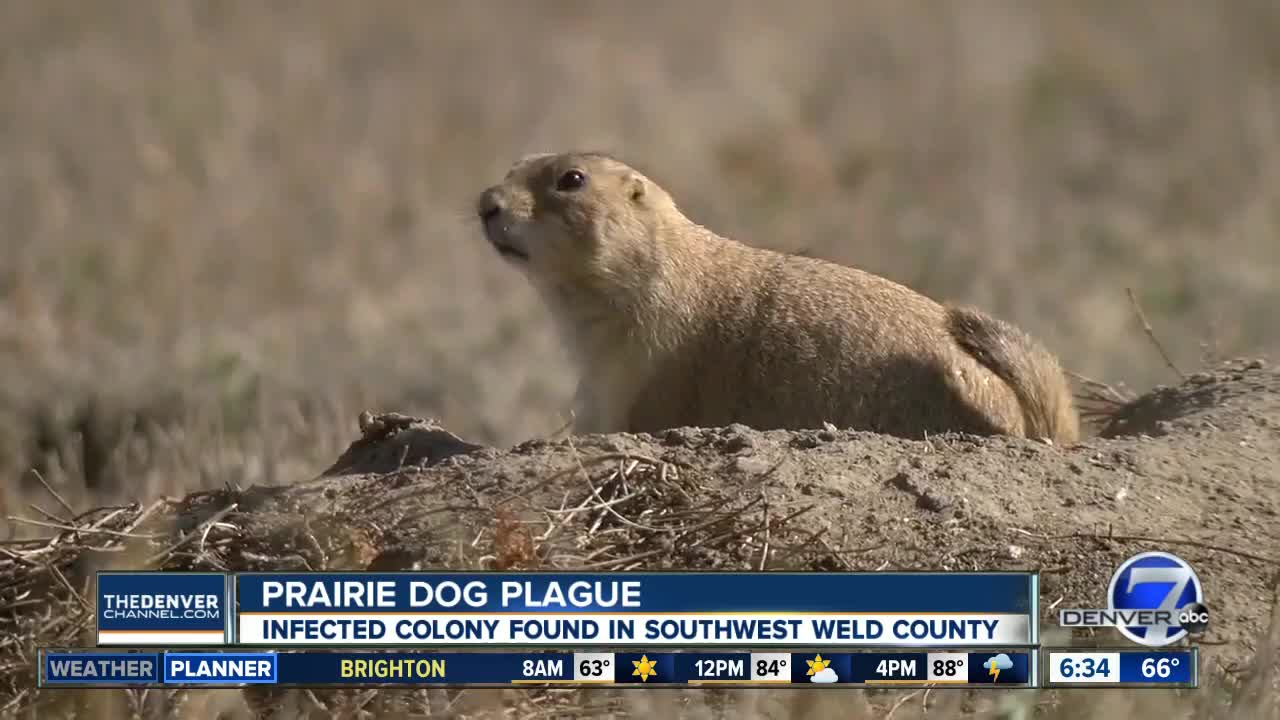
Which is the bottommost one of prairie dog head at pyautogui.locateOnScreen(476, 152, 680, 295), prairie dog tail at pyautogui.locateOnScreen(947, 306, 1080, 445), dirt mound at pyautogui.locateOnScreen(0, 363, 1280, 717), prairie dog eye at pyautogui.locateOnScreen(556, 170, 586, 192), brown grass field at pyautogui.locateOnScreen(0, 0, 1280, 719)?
dirt mound at pyautogui.locateOnScreen(0, 363, 1280, 717)

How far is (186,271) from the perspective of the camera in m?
15.5

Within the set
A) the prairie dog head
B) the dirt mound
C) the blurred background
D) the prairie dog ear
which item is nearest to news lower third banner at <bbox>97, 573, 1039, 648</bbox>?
the dirt mound

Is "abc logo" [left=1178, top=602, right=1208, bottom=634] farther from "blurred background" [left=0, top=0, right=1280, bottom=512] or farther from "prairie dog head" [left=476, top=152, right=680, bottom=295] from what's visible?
"blurred background" [left=0, top=0, right=1280, bottom=512]

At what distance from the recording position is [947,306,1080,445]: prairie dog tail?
7.71m

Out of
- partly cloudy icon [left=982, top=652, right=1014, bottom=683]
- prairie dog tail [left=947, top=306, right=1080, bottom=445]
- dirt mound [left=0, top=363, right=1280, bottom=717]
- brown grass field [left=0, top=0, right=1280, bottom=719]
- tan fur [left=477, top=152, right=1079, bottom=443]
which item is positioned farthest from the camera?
brown grass field [left=0, top=0, right=1280, bottom=719]

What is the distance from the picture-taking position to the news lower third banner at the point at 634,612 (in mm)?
5590

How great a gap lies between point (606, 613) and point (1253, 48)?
18.4 m

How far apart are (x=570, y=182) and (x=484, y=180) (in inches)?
395

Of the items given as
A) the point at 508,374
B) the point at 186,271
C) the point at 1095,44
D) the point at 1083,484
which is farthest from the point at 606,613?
the point at 1095,44

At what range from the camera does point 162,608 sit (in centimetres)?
574

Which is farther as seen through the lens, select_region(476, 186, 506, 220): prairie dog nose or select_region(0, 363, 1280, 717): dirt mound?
select_region(476, 186, 506, 220): prairie dog nose

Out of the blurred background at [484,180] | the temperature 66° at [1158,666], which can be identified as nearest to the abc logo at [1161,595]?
the temperature 66° at [1158,666]

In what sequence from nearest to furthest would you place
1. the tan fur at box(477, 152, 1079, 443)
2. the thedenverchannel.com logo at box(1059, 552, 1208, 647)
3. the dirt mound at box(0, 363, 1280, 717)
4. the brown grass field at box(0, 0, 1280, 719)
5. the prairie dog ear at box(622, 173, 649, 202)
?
the dirt mound at box(0, 363, 1280, 717)
the thedenverchannel.com logo at box(1059, 552, 1208, 647)
the tan fur at box(477, 152, 1079, 443)
the prairie dog ear at box(622, 173, 649, 202)
the brown grass field at box(0, 0, 1280, 719)

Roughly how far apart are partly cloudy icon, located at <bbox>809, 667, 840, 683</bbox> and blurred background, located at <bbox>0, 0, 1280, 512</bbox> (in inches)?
153
